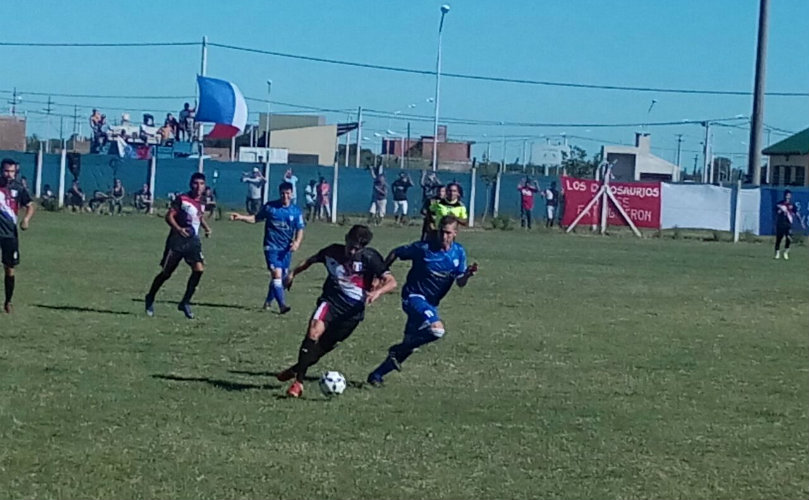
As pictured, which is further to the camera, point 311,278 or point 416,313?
point 311,278

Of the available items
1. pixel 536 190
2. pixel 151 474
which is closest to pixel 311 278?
pixel 151 474

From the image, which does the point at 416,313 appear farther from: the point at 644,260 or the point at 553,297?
the point at 644,260

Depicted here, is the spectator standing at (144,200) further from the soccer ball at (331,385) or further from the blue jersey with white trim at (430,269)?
the soccer ball at (331,385)

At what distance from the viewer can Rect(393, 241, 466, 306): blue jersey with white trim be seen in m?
12.1

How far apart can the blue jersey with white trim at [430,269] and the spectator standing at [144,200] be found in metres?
34.4

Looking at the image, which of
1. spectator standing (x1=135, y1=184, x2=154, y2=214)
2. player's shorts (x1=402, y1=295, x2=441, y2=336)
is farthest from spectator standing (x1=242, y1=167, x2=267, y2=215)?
player's shorts (x1=402, y1=295, x2=441, y2=336)

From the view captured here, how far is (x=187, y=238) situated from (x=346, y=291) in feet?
18.4

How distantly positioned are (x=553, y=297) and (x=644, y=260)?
11.3 meters

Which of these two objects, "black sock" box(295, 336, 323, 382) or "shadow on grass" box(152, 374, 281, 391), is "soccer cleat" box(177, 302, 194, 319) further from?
"black sock" box(295, 336, 323, 382)

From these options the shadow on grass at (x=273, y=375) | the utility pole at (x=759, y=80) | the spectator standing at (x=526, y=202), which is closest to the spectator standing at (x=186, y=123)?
the spectator standing at (x=526, y=202)

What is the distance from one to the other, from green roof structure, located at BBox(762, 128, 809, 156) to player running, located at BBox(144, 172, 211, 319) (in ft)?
183

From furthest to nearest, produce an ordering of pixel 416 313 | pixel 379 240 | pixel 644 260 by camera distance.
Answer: pixel 379 240
pixel 644 260
pixel 416 313

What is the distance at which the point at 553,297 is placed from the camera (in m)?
21.2

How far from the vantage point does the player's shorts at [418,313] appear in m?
11.8
